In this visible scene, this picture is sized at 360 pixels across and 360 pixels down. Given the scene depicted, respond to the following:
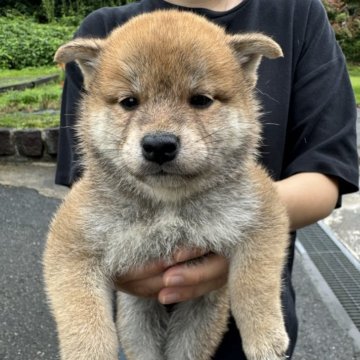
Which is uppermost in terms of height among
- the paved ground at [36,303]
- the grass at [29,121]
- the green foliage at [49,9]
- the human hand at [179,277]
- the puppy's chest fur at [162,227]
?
the puppy's chest fur at [162,227]

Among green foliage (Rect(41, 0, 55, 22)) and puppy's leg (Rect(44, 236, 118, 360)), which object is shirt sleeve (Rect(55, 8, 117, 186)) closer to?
puppy's leg (Rect(44, 236, 118, 360))

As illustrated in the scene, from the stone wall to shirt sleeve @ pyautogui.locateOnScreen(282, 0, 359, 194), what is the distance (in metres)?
5.00

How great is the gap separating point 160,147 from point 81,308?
771 mm

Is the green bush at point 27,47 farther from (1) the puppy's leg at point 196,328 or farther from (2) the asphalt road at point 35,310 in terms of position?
(1) the puppy's leg at point 196,328

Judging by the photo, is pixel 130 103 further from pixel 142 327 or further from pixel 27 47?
pixel 27 47

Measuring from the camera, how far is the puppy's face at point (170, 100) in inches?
82.6

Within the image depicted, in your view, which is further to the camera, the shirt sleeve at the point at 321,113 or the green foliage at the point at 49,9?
the green foliage at the point at 49,9

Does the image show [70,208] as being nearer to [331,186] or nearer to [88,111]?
[88,111]

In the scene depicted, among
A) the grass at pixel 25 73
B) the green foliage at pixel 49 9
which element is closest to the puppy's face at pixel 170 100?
the grass at pixel 25 73

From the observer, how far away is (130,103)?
7.33 feet

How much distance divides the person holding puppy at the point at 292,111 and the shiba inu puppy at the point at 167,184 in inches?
5.9

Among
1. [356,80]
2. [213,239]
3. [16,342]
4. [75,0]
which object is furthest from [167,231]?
[75,0]

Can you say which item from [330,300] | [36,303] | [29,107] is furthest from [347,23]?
[36,303]

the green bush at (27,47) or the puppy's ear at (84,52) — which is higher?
the puppy's ear at (84,52)
